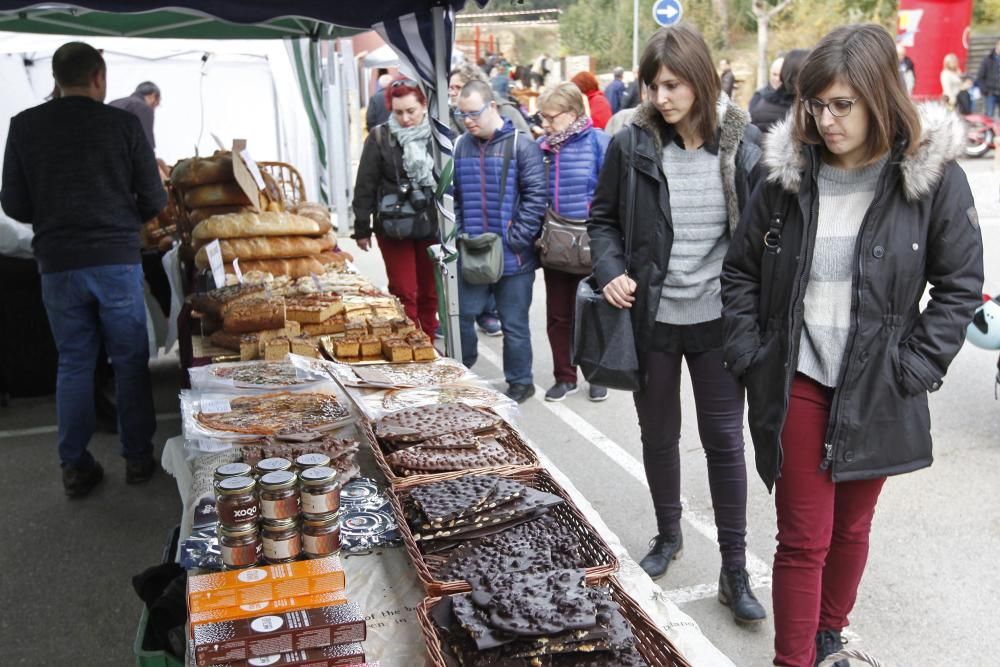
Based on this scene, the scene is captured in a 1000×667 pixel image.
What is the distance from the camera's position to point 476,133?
5391mm

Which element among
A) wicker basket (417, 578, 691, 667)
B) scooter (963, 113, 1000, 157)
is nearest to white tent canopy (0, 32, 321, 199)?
wicker basket (417, 578, 691, 667)

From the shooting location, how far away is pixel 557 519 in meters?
2.20

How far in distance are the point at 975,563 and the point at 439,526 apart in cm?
260

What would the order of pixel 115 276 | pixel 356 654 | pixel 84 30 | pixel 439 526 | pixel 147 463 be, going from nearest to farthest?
pixel 356 654, pixel 439 526, pixel 115 276, pixel 147 463, pixel 84 30

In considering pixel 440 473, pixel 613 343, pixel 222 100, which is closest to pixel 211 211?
pixel 613 343

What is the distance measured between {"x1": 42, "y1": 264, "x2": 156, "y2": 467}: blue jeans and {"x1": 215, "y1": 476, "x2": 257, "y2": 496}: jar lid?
269 centimetres

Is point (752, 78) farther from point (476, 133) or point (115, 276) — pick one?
point (115, 276)

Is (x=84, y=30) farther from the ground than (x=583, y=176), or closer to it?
farther from the ground

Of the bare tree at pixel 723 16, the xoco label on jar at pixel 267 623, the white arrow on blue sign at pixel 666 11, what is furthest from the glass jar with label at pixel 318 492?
the bare tree at pixel 723 16

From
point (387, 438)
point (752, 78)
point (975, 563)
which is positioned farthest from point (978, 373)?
point (752, 78)

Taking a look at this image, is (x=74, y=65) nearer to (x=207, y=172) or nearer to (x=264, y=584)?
(x=207, y=172)

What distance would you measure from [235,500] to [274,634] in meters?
0.35

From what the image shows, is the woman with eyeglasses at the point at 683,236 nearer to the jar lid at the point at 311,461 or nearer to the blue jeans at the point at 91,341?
the jar lid at the point at 311,461

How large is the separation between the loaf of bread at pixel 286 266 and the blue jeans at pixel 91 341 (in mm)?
695
